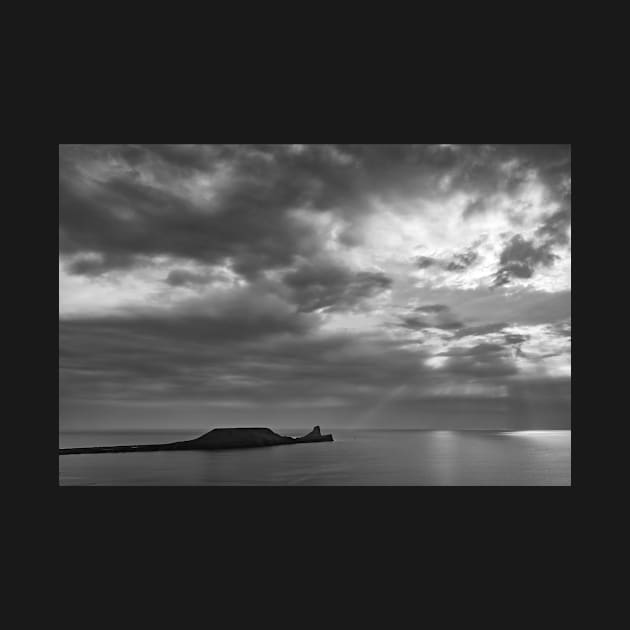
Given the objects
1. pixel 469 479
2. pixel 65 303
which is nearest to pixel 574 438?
pixel 469 479

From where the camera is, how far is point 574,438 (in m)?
16.6

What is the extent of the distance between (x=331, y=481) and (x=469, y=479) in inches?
422

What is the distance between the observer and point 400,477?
35094 mm

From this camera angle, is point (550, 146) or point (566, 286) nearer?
point (550, 146)

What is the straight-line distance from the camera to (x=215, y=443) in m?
79.6

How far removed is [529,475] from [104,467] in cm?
3991

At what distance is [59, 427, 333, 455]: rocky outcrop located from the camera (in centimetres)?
6328

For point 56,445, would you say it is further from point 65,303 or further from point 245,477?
point 245,477

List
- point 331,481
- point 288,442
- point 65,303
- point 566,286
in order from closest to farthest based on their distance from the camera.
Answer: point 65,303, point 566,286, point 331,481, point 288,442

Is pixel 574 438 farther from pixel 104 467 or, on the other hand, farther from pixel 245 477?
pixel 104 467

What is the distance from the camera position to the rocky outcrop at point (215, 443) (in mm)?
63281

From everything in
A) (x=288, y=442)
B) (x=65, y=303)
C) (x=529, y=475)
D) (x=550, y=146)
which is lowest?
(x=288, y=442)

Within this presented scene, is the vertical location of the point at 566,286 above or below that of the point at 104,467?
above

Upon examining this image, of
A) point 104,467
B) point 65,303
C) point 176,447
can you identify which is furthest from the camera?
point 176,447
